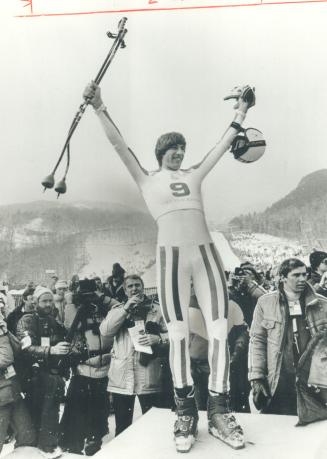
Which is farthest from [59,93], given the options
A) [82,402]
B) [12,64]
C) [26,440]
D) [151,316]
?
[26,440]

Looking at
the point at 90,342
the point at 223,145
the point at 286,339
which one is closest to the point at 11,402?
the point at 90,342

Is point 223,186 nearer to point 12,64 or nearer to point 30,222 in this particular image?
point 30,222

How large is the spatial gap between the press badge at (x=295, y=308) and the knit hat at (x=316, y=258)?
22 cm

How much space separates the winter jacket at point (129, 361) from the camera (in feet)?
10.3

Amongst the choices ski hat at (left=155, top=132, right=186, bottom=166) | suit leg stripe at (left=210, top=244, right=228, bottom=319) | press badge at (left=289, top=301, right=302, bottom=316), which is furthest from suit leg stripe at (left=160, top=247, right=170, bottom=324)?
press badge at (left=289, top=301, right=302, bottom=316)

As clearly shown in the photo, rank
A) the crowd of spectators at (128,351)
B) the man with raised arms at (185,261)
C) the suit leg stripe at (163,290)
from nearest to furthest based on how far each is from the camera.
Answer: the man with raised arms at (185,261) < the suit leg stripe at (163,290) < the crowd of spectators at (128,351)

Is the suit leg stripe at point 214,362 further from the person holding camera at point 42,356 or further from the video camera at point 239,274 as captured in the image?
the person holding camera at point 42,356

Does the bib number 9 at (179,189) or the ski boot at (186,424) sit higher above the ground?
the bib number 9 at (179,189)

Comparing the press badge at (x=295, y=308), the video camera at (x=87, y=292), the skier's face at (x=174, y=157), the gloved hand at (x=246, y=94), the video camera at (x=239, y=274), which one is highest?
the gloved hand at (x=246, y=94)

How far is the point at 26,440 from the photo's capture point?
3.38 m

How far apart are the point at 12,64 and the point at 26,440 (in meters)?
2.32

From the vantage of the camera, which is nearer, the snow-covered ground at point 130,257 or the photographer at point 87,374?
the snow-covered ground at point 130,257

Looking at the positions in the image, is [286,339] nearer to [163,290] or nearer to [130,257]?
[163,290]

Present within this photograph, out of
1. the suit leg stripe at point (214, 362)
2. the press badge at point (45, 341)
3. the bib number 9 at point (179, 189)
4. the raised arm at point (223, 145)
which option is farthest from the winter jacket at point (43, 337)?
the raised arm at point (223, 145)
